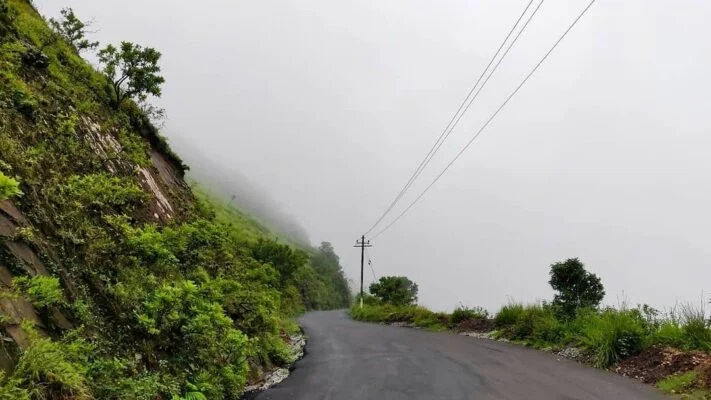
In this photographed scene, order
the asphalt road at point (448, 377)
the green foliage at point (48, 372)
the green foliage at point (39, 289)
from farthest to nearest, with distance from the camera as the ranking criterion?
the asphalt road at point (448, 377)
the green foliage at point (39, 289)
the green foliage at point (48, 372)

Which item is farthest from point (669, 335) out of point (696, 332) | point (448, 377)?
point (448, 377)

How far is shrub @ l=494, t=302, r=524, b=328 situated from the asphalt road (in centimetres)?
480

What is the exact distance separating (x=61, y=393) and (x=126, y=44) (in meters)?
12.5

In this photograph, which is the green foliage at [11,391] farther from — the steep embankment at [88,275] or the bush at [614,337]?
the bush at [614,337]

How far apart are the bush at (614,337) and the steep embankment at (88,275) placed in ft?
29.9

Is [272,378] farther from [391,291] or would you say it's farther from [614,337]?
[391,291]

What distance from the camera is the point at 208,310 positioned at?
24.5 feet

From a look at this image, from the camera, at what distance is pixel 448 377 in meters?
10.2

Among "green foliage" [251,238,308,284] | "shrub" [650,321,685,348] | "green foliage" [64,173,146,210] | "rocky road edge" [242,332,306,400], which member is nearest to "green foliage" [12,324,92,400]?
"green foliage" [64,173,146,210]

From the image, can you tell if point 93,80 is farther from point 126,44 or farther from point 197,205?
point 197,205

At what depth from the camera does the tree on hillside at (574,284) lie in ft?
63.4

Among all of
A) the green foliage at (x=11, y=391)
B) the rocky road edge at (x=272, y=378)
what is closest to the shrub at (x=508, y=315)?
the rocky road edge at (x=272, y=378)

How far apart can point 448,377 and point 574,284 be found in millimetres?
12065

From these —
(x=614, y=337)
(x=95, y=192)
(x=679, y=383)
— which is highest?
(x=614, y=337)
